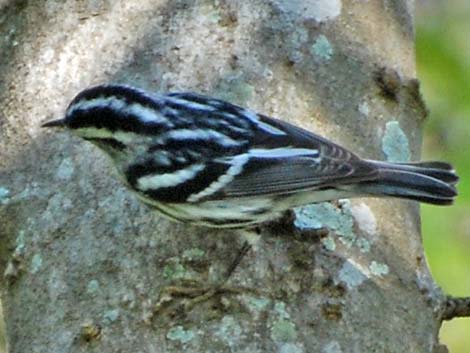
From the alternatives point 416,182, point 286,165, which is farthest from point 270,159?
point 416,182

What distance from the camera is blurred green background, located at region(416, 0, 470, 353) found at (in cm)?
481

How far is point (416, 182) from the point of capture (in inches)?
137

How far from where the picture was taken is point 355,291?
3.20 m

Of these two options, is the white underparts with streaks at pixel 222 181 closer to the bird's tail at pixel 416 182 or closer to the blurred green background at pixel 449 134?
the bird's tail at pixel 416 182

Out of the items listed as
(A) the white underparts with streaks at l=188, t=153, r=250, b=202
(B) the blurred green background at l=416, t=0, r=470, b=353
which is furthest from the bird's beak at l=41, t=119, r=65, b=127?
(B) the blurred green background at l=416, t=0, r=470, b=353

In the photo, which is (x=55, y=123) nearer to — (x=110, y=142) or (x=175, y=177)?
(x=110, y=142)

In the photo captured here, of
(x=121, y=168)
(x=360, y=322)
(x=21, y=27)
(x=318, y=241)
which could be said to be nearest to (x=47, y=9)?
(x=21, y=27)

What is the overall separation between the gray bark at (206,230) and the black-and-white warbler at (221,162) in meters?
0.07

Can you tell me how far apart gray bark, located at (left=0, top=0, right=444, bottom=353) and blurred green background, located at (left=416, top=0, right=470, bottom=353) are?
113cm

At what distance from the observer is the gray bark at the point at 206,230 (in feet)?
10.2

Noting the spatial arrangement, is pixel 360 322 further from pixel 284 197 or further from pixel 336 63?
pixel 336 63

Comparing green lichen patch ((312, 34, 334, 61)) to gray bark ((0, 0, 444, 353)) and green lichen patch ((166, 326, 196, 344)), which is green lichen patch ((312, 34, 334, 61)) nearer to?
gray bark ((0, 0, 444, 353))

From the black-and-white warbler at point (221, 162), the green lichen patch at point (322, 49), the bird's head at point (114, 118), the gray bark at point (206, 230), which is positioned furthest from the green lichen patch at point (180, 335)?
the green lichen patch at point (322, 49)

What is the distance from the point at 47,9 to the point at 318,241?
1.18 metres
